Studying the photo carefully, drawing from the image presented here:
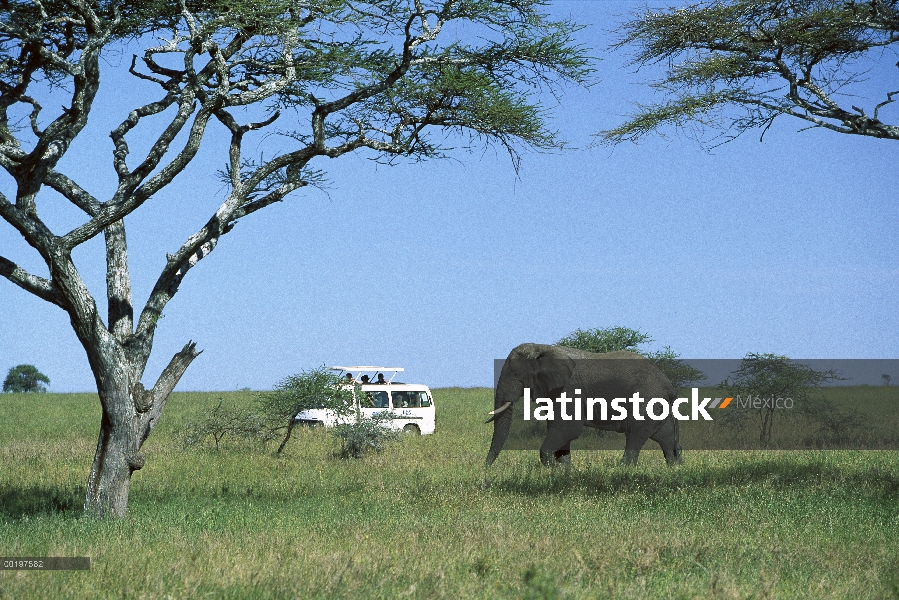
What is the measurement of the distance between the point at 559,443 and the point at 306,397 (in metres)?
6.67

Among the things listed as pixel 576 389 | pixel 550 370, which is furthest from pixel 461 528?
pixel 576 389

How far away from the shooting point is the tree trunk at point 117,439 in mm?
12203

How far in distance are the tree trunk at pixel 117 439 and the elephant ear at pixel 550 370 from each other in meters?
9.83

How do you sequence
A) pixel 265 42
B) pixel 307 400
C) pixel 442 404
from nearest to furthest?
pixel 265 42 < pixel 307 400 < pixel 442 404

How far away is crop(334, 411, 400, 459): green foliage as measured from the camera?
21.1 metres

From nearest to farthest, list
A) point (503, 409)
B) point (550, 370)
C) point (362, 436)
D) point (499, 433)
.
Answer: point (499, 433)
point (503, 409)
point (550, 370)
point (362, 436)

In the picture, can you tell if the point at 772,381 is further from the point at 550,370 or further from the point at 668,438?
the point at 550,370

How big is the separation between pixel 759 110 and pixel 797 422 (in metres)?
18.5

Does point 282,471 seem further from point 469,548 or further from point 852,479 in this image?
point 852,479

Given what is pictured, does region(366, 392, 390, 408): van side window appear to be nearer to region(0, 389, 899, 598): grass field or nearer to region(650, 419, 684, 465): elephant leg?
region(0, 389, 899, 598): grass field

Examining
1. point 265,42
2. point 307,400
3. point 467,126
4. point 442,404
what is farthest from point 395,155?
point 442,404

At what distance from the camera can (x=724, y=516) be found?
39.7 feet

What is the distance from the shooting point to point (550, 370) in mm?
20062

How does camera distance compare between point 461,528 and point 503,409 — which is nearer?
point 461,528
